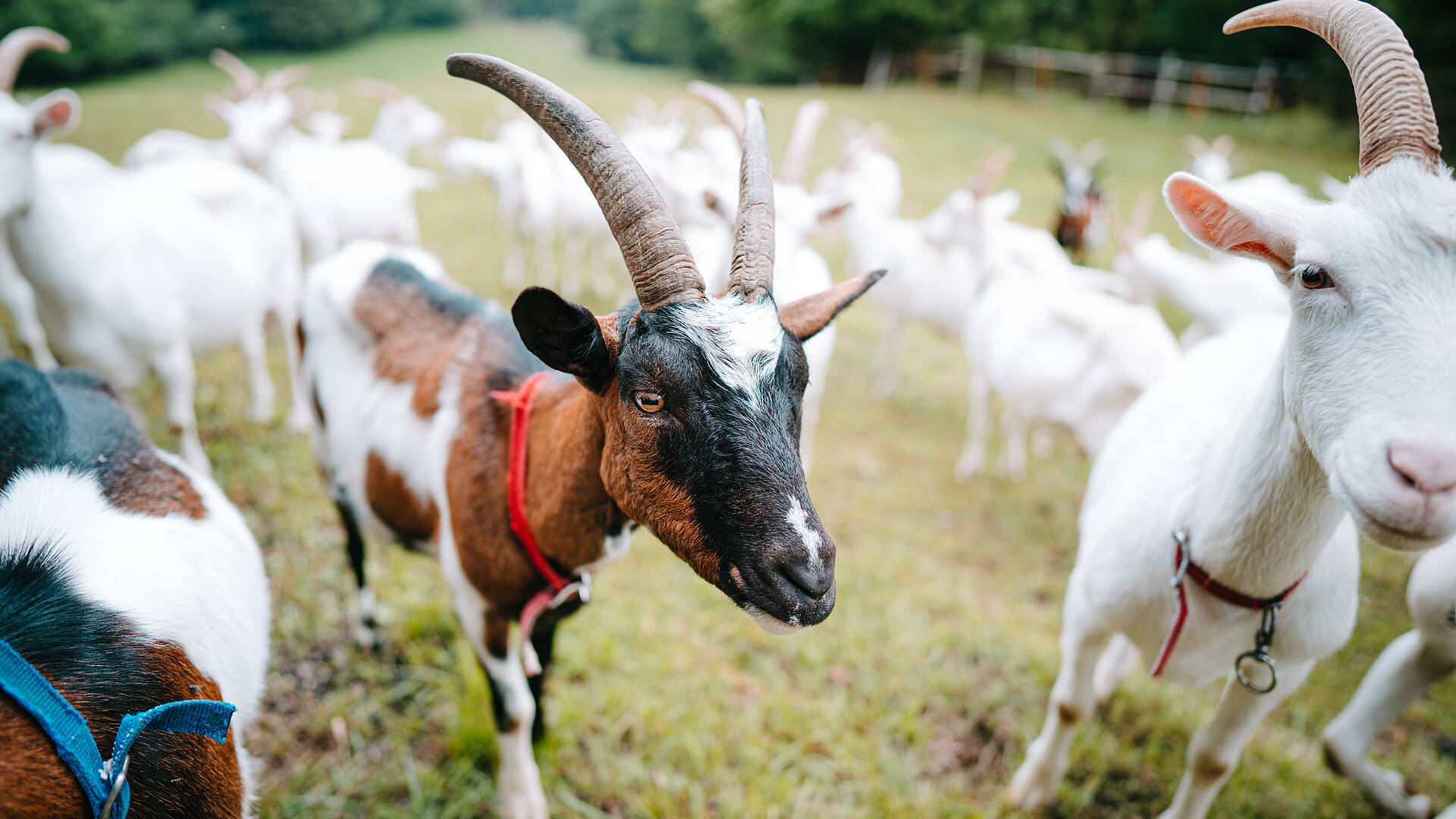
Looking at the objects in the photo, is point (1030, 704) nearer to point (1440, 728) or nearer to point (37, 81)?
point (1440, 728)

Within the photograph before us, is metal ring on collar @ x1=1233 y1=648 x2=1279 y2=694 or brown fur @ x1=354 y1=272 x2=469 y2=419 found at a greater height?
brown fur @ x1=354 y1=272 x2=469 y2=419

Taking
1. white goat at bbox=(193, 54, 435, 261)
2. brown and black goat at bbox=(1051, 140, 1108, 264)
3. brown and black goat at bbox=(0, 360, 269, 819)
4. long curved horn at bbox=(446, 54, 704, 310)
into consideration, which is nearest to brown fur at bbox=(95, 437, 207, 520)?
brown and black goat at bbox=(0, 360, 269, 819)

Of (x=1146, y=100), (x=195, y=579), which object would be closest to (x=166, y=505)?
(x=195, y=579)

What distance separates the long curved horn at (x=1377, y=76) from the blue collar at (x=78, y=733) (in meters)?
2.56

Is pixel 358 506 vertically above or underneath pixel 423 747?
above

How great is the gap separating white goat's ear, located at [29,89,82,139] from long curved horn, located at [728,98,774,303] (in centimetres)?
338

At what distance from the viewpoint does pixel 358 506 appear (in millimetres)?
2861

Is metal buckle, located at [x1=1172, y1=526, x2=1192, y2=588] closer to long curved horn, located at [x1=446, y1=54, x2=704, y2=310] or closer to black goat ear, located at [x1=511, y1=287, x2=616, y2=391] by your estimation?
long curved horn, located at [x1=446, y1=54, x2=704, y2=310]

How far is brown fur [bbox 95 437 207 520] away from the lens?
1754 millimetres

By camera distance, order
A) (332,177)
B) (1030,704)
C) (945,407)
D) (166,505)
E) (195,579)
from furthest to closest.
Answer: (945,407) → (332,177) → (1030,704) → (166,505) → (195,579)

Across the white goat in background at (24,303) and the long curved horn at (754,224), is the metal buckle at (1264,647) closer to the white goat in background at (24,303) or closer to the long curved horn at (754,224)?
the long curved horn at (754,224)

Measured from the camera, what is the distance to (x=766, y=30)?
1214 inches

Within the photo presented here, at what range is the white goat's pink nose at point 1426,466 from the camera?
115 cm

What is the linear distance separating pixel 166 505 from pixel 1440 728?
5.51 metres
